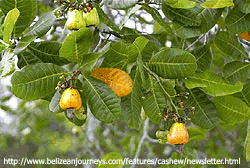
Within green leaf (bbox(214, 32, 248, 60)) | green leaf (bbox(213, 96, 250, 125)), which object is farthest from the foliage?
green leaf (bbox(214, 32, 248, 60))

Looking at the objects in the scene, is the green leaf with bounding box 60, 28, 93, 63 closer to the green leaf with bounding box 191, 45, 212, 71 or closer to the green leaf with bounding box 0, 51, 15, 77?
the green leaf with bounding box 0, 51, 15, 77

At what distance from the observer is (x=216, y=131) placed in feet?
15.4

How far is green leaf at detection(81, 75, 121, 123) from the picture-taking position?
3.88 ft

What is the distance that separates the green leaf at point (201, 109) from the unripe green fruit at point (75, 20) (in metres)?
0.59

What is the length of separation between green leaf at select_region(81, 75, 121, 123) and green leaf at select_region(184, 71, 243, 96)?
12.1 inches

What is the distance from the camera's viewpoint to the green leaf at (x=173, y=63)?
4.16 feet

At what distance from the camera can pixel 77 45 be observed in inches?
43.8

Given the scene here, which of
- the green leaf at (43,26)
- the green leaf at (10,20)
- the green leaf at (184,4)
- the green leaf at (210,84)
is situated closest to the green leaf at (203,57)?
the green leaf at (210,84)

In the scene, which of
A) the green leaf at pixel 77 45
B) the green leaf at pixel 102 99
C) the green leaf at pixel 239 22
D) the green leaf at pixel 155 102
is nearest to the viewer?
the green leaf at pixel 77 45

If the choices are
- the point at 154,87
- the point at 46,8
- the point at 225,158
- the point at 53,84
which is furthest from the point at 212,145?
the point at 53,84

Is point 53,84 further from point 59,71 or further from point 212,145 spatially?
point 212,145

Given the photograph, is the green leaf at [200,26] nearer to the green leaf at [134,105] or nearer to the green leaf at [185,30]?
the green leaf at [185,30]

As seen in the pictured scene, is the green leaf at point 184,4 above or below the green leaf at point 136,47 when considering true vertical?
above

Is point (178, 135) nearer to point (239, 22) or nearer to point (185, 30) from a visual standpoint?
point (185, 30)
